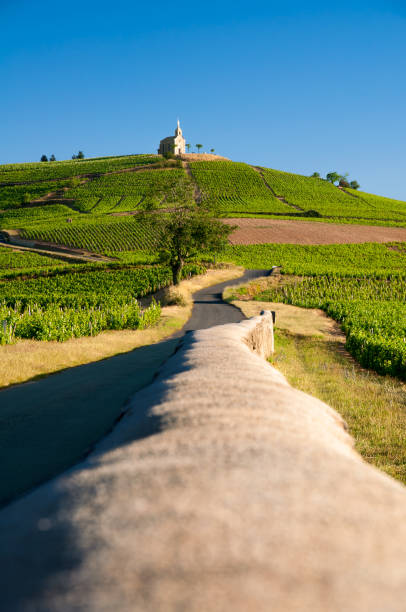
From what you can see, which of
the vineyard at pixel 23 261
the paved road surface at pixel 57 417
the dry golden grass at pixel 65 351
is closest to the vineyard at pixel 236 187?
the vineyard at pixel 23 261

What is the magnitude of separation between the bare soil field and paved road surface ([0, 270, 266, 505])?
70813 millimetres

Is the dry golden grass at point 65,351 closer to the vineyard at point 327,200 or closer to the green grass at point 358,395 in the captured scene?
the green grass at point 358,395

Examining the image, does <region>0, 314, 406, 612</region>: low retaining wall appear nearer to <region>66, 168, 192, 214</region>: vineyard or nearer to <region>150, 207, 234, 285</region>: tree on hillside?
<region>150, 207, 234, 285</region>: tree on hillside

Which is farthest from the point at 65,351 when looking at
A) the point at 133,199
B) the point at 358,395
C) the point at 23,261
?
the point at 133,199

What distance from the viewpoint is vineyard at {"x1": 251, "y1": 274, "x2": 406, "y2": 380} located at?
59.8 feet

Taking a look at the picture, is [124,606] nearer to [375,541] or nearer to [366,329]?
[375,541]

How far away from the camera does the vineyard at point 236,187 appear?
118062 millimetres

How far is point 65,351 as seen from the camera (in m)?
17.0

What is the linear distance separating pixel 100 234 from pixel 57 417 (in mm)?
85247

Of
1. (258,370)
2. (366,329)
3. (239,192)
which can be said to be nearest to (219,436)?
(258,370)

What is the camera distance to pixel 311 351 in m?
21.3

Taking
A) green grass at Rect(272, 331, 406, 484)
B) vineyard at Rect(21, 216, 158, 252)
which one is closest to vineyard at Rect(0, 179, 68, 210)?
vineyard at Rect(21, 216, 158, 252)

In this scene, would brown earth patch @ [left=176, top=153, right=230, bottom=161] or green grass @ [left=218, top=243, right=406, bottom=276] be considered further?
brown earth patch @ [left=176, top=153, right=230, bottom=161]

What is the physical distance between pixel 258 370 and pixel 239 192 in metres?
135
